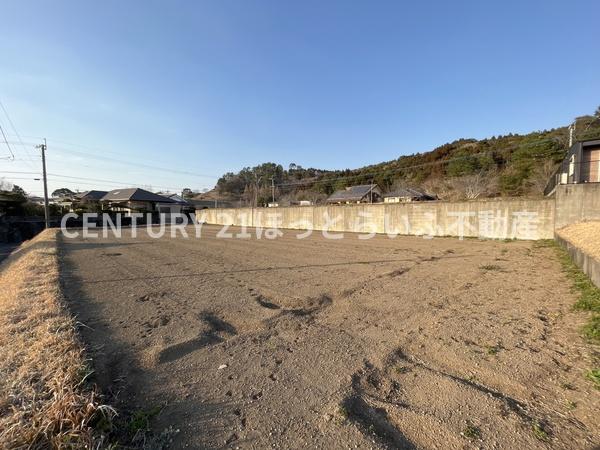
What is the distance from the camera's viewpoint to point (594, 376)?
6.40ft

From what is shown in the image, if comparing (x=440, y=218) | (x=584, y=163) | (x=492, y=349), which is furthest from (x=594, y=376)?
(x=584, y=163)

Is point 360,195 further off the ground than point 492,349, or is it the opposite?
point 360,195

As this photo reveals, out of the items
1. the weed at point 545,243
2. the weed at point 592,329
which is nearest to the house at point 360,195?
the weed at point 545,243

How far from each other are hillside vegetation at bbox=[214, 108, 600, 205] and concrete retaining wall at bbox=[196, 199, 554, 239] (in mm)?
11496

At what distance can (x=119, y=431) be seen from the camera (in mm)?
1531

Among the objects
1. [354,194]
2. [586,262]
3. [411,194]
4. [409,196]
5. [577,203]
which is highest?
[354,194]

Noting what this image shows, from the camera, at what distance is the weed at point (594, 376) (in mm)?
1866

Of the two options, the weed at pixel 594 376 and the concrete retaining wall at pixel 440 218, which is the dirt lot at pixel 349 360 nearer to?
the weed at pixel 594 376

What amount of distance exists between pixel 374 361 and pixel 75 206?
35091mm

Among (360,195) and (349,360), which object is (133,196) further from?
(349,360)

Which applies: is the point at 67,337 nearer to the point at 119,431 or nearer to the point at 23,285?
the point at 119,431

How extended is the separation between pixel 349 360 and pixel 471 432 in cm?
94

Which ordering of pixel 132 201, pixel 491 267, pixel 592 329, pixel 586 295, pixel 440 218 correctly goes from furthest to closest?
1. pixel 132 201
2. pixel 440 218
3. pixel 491 267
4. pixel 586 295
5. pixel 592 329

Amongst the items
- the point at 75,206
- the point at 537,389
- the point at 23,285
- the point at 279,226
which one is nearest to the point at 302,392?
the point at 537,389
